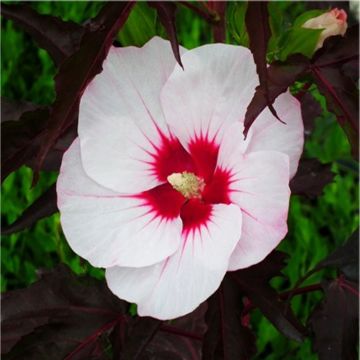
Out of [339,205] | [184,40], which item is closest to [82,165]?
[339,205]

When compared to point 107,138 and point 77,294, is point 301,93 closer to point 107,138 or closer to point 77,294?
point 107,138

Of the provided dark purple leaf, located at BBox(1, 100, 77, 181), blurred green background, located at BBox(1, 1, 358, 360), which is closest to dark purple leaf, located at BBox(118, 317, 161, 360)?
dark purple leaf, located at BBox(1, 100, 77, 181)

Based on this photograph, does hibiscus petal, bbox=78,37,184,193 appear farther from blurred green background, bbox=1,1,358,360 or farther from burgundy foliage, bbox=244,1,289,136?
blurred green background, bbox=1,1,358,360

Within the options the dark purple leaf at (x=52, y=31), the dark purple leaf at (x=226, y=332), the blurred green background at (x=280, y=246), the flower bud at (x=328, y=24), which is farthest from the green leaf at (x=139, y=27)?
the blurred green background at (x=280, y=246)

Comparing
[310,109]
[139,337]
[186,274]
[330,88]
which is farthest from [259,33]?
[310,109]

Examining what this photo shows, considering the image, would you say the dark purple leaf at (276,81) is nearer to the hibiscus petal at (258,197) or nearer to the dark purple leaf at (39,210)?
the hibiscus petal at (258,197)

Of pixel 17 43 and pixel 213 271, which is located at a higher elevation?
pixel 213 271

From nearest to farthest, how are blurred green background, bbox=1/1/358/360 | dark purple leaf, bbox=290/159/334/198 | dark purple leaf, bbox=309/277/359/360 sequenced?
dark purple leaf, bbox=309/277/359/360 → dark purple leaf, bbox=290/159/334/198 → blurred green background, bbox=1/1/358/360
